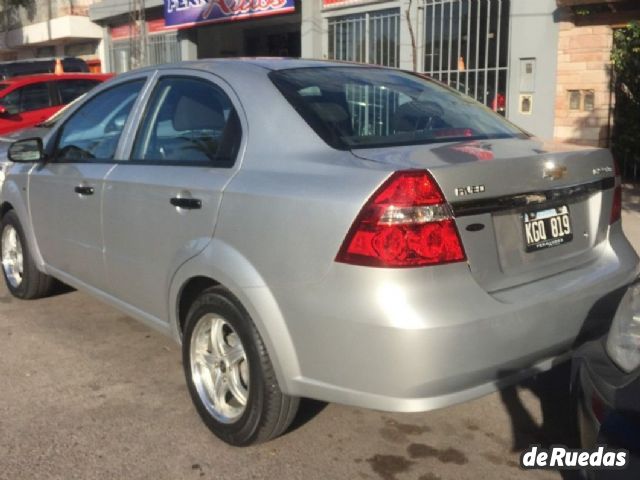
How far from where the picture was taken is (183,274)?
3305 mm

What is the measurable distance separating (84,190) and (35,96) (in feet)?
28.2

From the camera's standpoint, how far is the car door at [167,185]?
128 inches

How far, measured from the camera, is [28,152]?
4672 millimetres

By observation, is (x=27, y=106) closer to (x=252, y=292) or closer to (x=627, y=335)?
(x=252, y=292)

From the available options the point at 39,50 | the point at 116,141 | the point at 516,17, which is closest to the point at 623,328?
the point at 116,141

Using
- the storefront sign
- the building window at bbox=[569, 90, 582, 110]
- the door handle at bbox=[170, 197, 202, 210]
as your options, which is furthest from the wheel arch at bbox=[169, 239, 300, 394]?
the storefront sign

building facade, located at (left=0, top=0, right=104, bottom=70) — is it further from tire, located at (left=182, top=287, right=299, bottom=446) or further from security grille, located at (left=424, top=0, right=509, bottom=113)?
tire, located at (left=182, top=287, right=299, bottom=446)

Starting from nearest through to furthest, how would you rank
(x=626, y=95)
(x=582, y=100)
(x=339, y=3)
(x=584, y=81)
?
(x=626, y=95)
(x=584, y=81)
(x=582, y=100)
(x=339, y=3)

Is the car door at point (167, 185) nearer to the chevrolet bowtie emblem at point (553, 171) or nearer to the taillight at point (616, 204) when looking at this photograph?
the chevrolet bowtie emblem at point (553, 171)

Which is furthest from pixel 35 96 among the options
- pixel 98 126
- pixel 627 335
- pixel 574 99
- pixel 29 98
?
pixel 627 335

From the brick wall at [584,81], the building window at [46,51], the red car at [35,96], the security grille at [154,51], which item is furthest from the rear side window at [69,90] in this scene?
the building window at [46,51]

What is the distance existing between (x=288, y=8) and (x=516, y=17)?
5390 millimetres

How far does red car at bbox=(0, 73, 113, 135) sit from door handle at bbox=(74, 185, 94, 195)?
311 inches

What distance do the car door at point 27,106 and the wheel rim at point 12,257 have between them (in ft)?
21.0
